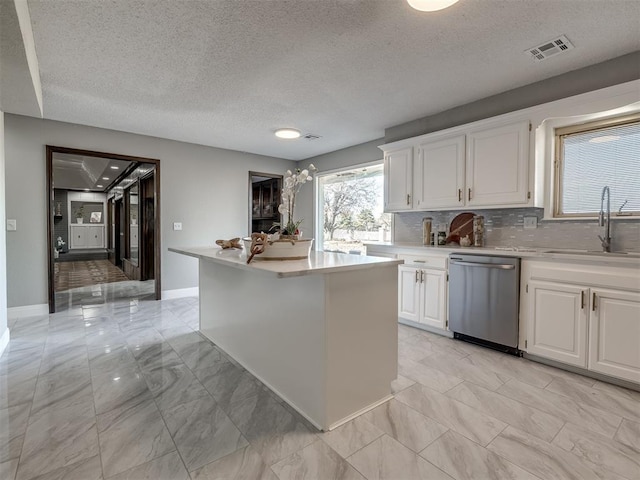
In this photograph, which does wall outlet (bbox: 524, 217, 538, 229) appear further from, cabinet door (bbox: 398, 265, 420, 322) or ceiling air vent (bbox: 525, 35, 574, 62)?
ceiling air vent (bbox: 525, 35, 574, 62)

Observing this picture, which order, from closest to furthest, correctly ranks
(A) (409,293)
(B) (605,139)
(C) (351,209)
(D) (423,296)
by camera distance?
(B) (605,139)
(D) (423,296)
(A) (409,293)
(C) (351,209)

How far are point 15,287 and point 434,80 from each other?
509 cm

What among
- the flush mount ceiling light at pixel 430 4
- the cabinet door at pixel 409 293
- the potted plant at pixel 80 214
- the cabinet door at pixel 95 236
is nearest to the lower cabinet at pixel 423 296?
the cabinet door at pixel 409 293

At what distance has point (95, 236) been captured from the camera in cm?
1194

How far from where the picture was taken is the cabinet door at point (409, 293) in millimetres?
3434

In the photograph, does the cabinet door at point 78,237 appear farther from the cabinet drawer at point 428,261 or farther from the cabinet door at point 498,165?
the cabinet door at point 498,165

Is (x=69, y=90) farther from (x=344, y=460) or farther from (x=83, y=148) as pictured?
(x=344, y=460)

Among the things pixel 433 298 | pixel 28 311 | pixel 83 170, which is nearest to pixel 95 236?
pixel 83 170

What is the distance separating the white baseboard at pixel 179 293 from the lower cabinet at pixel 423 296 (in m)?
3.30

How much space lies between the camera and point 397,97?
125 inches

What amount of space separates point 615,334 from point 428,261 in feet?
4.93

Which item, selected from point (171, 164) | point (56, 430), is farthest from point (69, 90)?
point (56, 430)

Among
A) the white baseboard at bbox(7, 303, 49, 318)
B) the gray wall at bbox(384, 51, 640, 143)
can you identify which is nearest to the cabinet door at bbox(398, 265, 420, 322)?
the gray wall at bbox(384, 51, 640, 143)

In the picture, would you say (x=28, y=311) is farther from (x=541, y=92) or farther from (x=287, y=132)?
(x=541, y=92)
